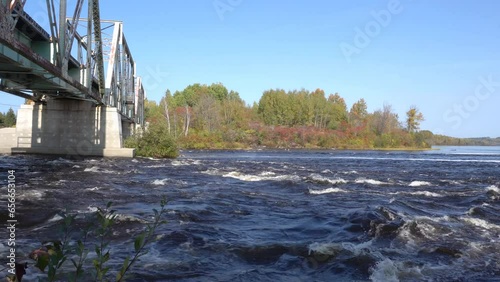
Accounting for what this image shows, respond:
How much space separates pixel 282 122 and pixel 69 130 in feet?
324

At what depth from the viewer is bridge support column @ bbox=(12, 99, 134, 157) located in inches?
1646

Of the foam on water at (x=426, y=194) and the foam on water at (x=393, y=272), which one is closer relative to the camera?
the foam on water at (x=393, y=272)

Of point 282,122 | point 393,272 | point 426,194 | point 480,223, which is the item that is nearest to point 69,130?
point 426,194

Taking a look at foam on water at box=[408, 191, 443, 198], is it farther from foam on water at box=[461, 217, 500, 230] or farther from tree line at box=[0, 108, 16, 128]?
A: tree line at box=[0, 108, 16, 128]

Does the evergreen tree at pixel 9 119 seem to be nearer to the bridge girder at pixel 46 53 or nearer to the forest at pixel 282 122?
the forest at pixel 282 122

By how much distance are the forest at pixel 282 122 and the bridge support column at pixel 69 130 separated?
50.1m

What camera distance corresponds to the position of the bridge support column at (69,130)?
4181 cm

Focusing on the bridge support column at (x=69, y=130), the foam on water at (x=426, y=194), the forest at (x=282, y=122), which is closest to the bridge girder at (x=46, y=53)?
the bridge support column at (x=69, y=130)

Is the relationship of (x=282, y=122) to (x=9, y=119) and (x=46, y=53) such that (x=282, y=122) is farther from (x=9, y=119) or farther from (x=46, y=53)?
(x=46, y=53)

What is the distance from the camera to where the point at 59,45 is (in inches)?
793

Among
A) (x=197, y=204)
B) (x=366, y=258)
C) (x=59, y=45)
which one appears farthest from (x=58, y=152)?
(x=366, y=258)

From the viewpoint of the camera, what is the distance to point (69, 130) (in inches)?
1652

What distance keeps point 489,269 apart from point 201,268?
16.2 ft

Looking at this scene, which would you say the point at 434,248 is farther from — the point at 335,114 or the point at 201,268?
the point at 335,114
